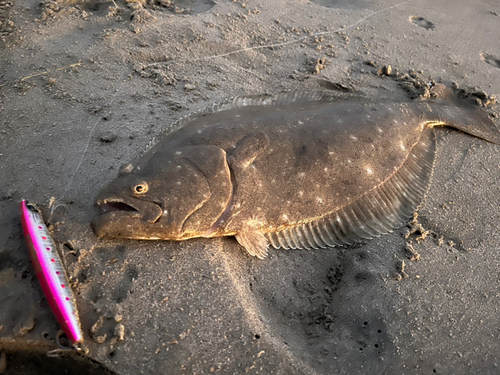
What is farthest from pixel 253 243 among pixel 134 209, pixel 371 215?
pixel 371 215

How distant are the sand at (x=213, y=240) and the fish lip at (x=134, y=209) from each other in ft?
0.89

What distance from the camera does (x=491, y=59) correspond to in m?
5.32

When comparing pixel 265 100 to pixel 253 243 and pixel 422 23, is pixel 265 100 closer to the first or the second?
pixel 253 243

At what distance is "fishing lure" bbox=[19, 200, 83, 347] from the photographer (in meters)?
2.29

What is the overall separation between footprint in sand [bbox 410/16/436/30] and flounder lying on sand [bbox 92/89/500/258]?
2.75 m

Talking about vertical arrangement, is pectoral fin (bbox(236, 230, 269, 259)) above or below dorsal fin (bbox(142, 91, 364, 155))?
below

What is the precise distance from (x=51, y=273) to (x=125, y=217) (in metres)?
0.60

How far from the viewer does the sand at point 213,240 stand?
2.42m

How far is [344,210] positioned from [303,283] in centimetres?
82

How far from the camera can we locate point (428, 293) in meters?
2.84

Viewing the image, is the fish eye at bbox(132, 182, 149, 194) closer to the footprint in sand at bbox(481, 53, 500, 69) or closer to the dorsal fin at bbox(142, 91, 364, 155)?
the dorsal fin at bbox(142, 91, 364, 155)

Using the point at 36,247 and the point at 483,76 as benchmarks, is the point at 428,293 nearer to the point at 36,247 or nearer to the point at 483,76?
the point at 36,247

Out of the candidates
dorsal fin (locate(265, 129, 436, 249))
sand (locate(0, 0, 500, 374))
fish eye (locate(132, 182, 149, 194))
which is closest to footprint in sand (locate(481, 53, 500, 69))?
sand (locate(0, 0, 500, 374))

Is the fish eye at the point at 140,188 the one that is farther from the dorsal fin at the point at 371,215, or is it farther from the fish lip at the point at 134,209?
the dorsal fin at the point at 371,215
